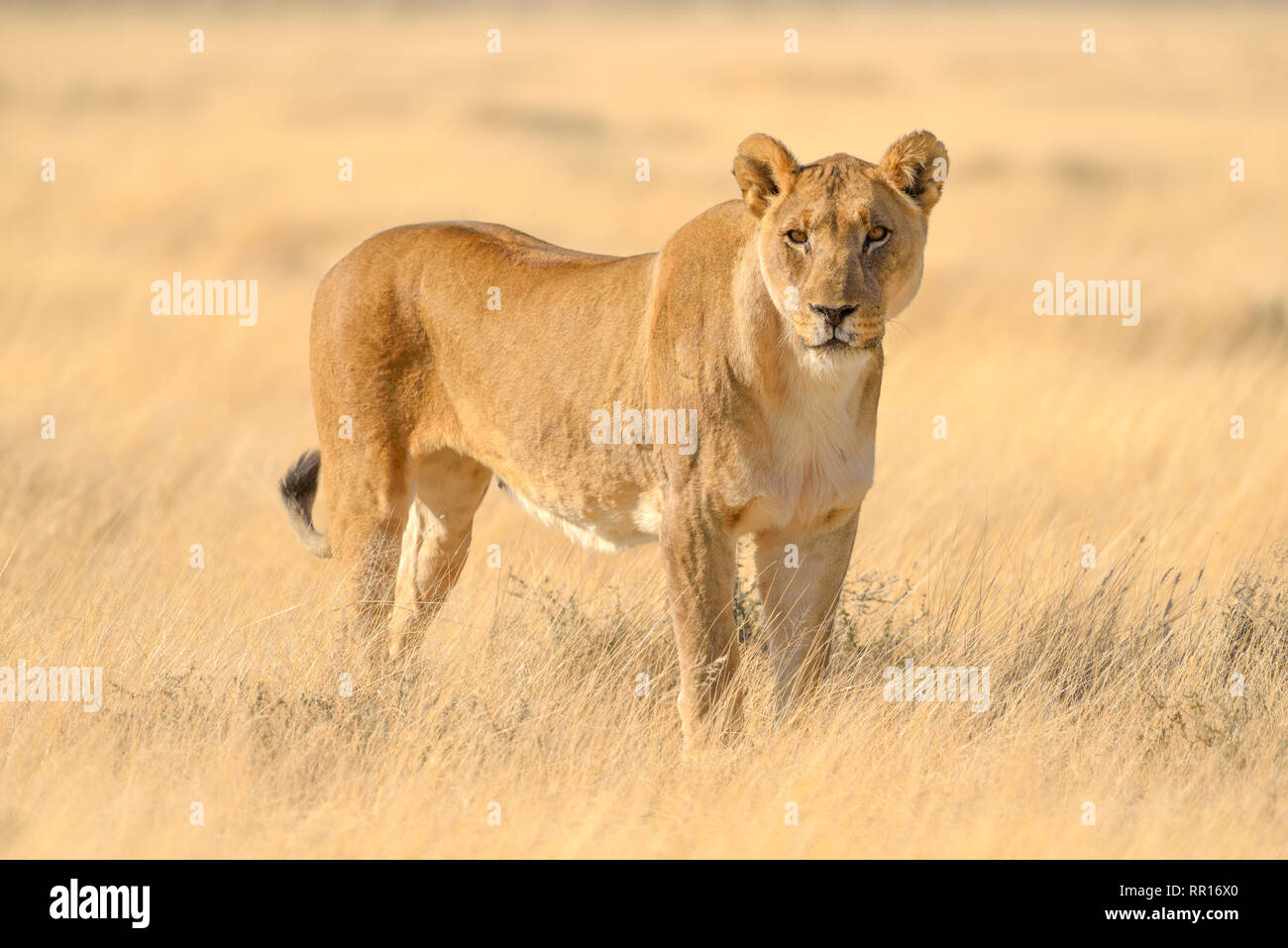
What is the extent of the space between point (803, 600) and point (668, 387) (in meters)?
0.95

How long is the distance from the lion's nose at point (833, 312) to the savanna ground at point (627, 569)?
149cm

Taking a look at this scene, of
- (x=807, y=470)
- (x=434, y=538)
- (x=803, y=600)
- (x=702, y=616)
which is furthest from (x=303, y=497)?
(x=807, y=470)

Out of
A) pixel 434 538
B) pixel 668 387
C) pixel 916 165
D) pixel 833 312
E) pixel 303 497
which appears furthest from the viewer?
pixel 303 497

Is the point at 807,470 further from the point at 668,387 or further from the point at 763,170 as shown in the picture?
the point at 763,170

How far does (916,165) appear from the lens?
18.5 ft

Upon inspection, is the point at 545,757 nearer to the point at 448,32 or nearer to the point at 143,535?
the point at 143,535

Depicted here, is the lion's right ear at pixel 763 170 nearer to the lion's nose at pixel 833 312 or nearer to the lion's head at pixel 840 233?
the lion's head at pixel 840 233

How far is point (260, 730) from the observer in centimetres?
575

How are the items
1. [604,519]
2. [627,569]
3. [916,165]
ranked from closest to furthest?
[916,165]
[604,519]
[627,569]

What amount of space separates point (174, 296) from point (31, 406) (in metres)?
3.91

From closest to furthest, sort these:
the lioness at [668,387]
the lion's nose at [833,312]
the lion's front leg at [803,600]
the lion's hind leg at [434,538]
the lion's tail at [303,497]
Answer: the lion's nose at [833,312] → the lioness at [668,387] → the lion's front leg at [803,600] → the lion's hind leg at [434,538] → the lion's tail at [303,497]

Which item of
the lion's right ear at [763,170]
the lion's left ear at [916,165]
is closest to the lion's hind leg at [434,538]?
the lion's right ear at [763,170]

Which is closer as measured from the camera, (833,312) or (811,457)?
(833,312)

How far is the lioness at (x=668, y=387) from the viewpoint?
5.54m
